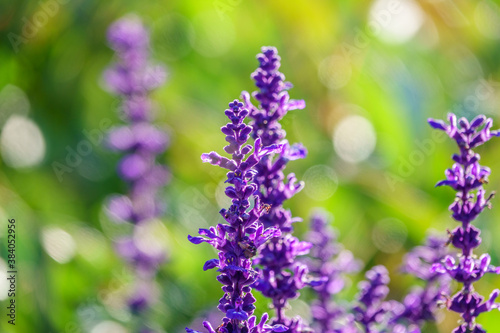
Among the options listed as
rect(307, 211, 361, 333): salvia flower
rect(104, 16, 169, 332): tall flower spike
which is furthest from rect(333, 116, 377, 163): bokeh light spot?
rect(307, 211, 361, 333): salvia flower

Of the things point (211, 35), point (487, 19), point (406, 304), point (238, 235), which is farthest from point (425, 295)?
point (487, 19)

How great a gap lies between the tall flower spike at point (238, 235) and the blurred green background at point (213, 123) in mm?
1386

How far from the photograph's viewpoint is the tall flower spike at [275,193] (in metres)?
1.48

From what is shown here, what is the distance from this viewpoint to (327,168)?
11.6ft

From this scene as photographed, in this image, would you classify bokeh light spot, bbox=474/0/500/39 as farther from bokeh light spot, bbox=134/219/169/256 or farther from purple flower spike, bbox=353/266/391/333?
purple flower spike, bbox=353/266/391/333

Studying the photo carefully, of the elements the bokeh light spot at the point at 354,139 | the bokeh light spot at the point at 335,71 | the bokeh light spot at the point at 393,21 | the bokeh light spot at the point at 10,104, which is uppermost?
the bokeh light spot at the point at 393,21

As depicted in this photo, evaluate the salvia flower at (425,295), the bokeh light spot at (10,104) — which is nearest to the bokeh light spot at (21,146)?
the bokeh light spot at (10,104)

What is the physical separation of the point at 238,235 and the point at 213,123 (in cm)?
288

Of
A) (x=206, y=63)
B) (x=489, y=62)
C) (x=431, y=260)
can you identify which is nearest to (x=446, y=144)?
(x=489, y=62)

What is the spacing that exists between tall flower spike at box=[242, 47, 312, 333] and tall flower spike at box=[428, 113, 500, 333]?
30 centimetres

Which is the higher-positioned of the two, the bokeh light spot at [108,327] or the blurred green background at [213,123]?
the blurred green background at [213,123]

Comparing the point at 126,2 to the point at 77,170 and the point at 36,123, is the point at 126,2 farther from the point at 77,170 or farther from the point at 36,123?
the point at 77,170

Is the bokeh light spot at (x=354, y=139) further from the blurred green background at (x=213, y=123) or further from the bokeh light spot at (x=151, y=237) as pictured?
the bokeh light spot at (x=151, y=237)

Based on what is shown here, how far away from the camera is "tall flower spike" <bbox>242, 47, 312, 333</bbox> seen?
4.87 ft
